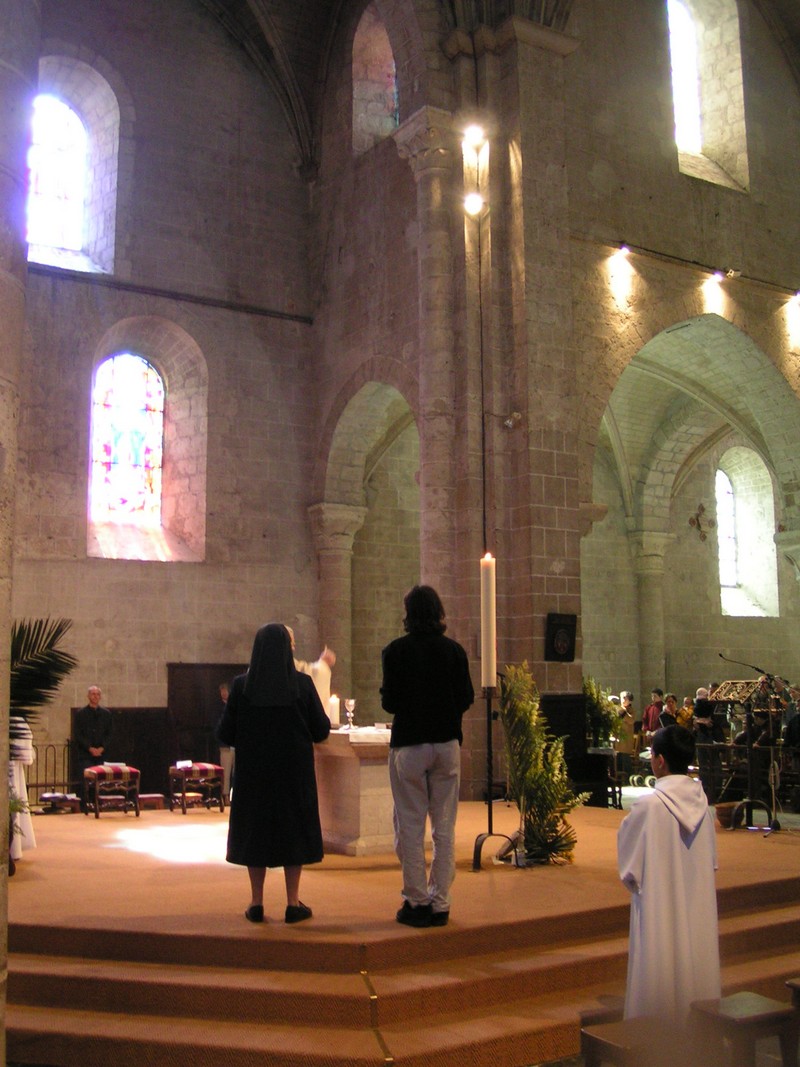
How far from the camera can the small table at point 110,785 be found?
34.3ft

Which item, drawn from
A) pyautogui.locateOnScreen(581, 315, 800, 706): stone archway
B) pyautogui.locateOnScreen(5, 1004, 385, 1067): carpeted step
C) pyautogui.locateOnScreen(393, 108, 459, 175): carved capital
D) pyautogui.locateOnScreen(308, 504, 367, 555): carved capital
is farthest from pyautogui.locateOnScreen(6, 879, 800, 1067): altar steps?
pyautogui.locateOnScreen(581, 315, 800, 706): stone archway

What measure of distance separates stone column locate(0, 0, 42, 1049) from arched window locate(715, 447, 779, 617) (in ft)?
63.0

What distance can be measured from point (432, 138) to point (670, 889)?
10009 mm

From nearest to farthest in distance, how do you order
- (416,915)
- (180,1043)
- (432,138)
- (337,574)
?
(180,1043)
(416,915)
(432,138)
(337,574)

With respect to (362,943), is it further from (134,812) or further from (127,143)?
(127,143)

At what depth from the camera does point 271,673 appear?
560 cm

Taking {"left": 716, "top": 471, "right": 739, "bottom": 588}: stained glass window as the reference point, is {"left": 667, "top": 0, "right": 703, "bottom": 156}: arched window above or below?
above

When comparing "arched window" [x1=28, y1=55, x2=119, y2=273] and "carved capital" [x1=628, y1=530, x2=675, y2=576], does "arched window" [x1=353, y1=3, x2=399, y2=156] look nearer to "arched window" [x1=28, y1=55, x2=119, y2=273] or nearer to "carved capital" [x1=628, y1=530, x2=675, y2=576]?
"arched window" [x1=28, y1=55, x2=119, y2=273]

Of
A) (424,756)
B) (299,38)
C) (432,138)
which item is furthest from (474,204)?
(424,756)

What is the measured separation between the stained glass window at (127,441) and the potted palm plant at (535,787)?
830cm

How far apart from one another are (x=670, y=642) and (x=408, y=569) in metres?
5.98

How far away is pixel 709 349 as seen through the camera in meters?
15.4

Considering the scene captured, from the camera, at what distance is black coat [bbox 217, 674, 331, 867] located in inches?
213

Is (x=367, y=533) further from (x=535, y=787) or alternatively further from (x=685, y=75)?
(x=535, y=787)
